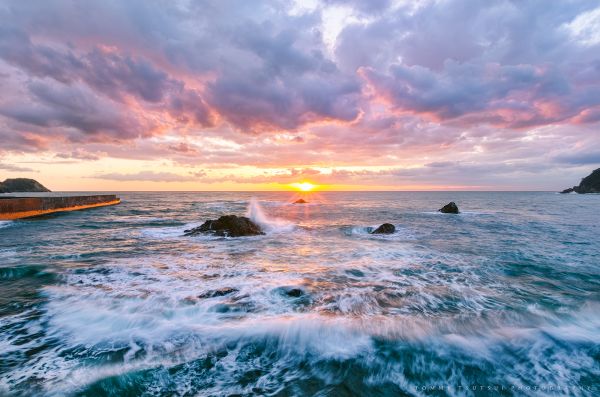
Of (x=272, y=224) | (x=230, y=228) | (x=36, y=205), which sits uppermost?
(x=36, y=205)

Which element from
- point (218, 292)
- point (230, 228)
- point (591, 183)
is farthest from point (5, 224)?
point (591, 183)

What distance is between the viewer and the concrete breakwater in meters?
27.9

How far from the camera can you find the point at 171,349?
16.4 feet

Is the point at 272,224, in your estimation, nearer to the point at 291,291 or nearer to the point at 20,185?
the point at 291,291

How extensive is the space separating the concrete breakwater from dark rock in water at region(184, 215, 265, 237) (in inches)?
925

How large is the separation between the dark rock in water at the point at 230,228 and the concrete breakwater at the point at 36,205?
77.1ft

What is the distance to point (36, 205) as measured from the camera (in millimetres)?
32094

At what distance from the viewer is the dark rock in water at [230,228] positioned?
19.0m

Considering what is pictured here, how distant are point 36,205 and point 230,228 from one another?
97.0 ft

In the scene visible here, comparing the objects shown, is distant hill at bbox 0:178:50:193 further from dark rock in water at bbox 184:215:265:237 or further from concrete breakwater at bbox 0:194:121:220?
dark rock in water at bbox 184:215:265:237

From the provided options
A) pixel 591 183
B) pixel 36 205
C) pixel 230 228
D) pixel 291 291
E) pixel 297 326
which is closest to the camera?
pixel 297 326

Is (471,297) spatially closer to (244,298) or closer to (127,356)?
(244,298)

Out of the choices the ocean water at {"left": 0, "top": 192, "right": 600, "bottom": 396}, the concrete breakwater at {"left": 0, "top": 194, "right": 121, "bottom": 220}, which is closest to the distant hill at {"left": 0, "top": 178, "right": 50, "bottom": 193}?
the concrete breakwater at {"left": 0, "top": 194, "right": 121, "bottom": 220}

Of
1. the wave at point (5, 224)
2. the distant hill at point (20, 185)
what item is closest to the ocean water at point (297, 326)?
the wave at point (5, 224)
